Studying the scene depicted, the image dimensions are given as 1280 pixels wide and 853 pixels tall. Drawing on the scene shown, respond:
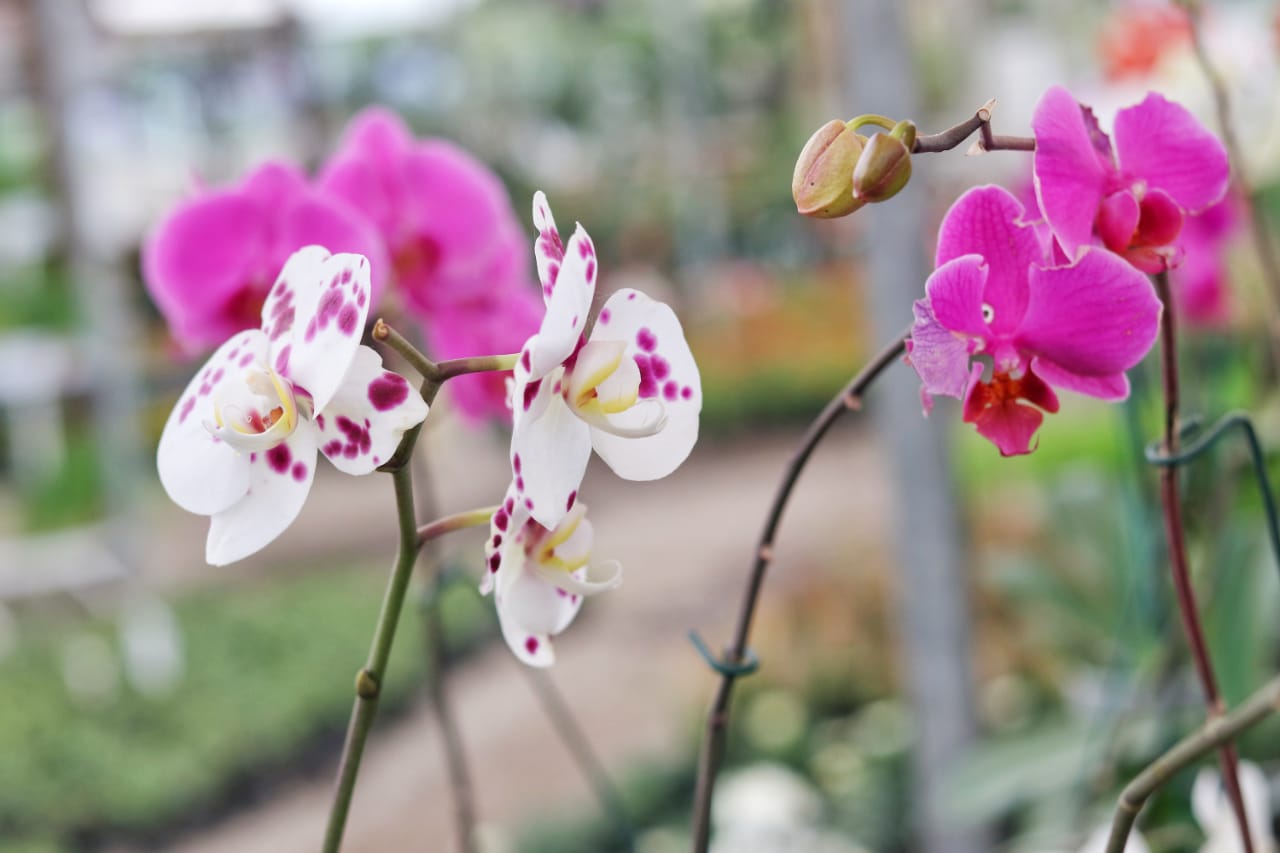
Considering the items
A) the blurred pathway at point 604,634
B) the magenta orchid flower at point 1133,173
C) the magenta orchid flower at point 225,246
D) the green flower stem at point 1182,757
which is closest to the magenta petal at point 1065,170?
the magenta orchid flower at point 1133,173

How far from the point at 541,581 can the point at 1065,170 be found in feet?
0.46

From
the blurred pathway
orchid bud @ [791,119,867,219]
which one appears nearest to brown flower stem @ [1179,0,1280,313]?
orchid bud @ [791,119,867,219]

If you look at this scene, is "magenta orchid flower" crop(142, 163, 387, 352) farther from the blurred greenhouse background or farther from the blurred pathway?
the blurred pathway

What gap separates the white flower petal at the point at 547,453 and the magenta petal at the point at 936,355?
0.07 meters

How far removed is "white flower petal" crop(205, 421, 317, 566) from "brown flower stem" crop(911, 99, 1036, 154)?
135 mm

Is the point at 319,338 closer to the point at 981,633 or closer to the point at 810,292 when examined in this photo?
the point at 981,633

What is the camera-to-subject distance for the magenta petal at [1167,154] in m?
0.28

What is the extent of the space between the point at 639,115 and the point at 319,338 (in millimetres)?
7066

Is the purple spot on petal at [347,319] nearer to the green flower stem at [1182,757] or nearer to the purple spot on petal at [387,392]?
the purple spot on petal at [387,392]

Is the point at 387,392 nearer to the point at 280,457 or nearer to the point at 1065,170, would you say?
the point at 280,457

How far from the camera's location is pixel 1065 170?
0.87 ft

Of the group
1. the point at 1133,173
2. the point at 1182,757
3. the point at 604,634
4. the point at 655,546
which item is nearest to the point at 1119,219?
the point at 1133,173

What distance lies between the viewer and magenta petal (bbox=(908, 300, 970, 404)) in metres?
0.25

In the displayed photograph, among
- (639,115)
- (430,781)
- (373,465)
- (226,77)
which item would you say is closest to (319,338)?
(373,465)
